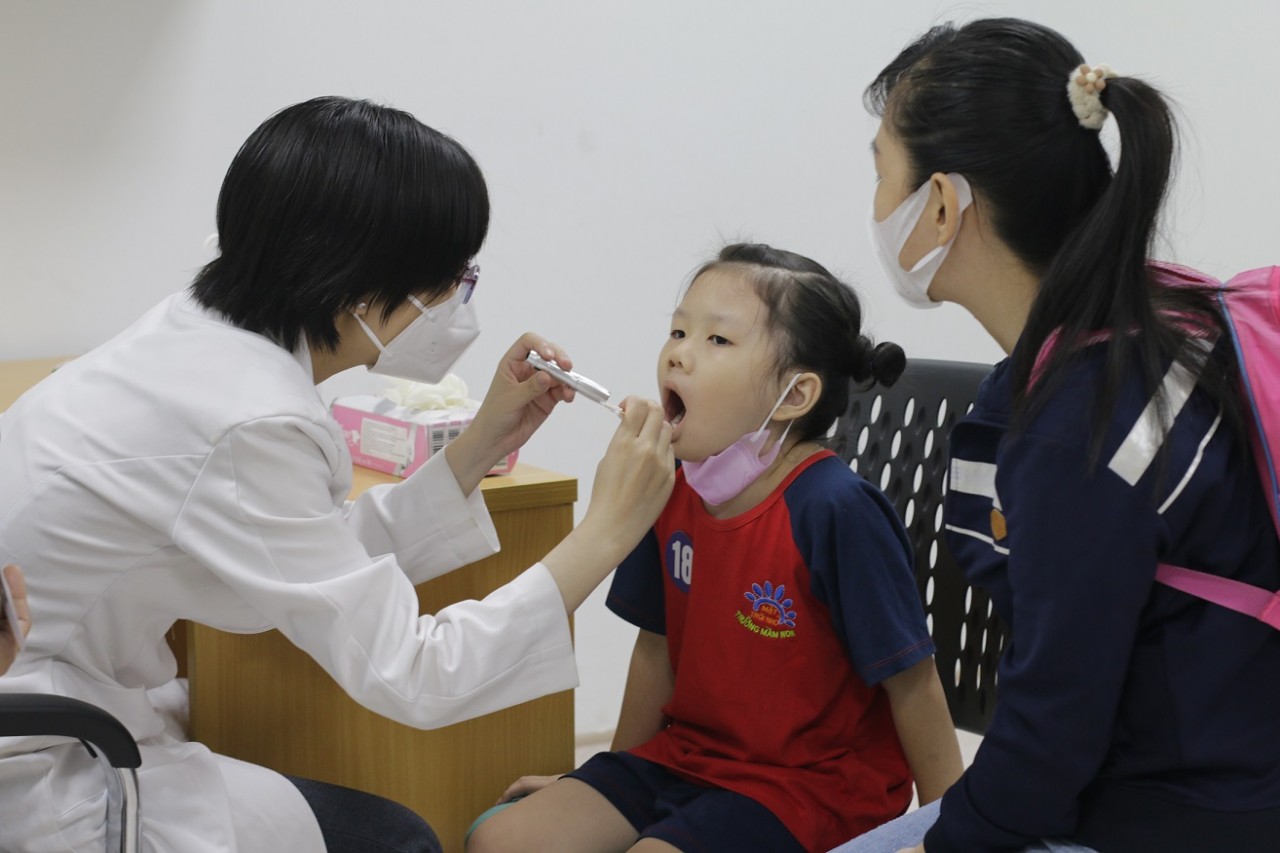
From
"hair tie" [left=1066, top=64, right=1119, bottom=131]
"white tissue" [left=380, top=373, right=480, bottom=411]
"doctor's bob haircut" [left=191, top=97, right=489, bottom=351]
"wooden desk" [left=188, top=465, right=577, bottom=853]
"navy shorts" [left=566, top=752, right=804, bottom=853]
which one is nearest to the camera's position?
"hair tie" [left=1066, top=64, right=1119, bottom=131]

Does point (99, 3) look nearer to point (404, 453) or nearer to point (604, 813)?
point (404, 453)

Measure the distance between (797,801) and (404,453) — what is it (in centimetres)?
64

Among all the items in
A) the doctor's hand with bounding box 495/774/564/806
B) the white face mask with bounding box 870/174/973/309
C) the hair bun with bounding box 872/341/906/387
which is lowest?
the doctor's hand with bounding box 495/774/564/806

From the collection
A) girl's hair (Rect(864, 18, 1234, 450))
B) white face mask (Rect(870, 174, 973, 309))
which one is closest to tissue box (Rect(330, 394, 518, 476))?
white face mask (Rect(870, 174, 973, 309))

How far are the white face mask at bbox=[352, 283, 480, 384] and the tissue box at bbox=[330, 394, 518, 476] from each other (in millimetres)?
206

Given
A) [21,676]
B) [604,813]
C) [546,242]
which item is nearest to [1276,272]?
[604,813]

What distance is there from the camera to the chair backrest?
1322 mm

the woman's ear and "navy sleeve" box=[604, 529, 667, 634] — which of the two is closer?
the woman's ear

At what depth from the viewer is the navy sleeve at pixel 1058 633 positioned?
0.81 m

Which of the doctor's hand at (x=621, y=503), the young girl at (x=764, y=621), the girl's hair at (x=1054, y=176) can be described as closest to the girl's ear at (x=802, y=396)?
the young girl at (x=764, y=621)

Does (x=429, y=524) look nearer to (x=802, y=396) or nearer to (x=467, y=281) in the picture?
(x=467, y=281)

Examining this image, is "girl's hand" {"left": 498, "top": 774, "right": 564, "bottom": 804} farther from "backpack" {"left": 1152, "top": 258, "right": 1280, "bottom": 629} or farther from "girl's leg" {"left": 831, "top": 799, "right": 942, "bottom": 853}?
"backpack" {"left": 1152, "top": 258, "right": 1280, "bottom": 629}

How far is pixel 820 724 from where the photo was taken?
1.27 meters

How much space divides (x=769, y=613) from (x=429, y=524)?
371 millimetres
